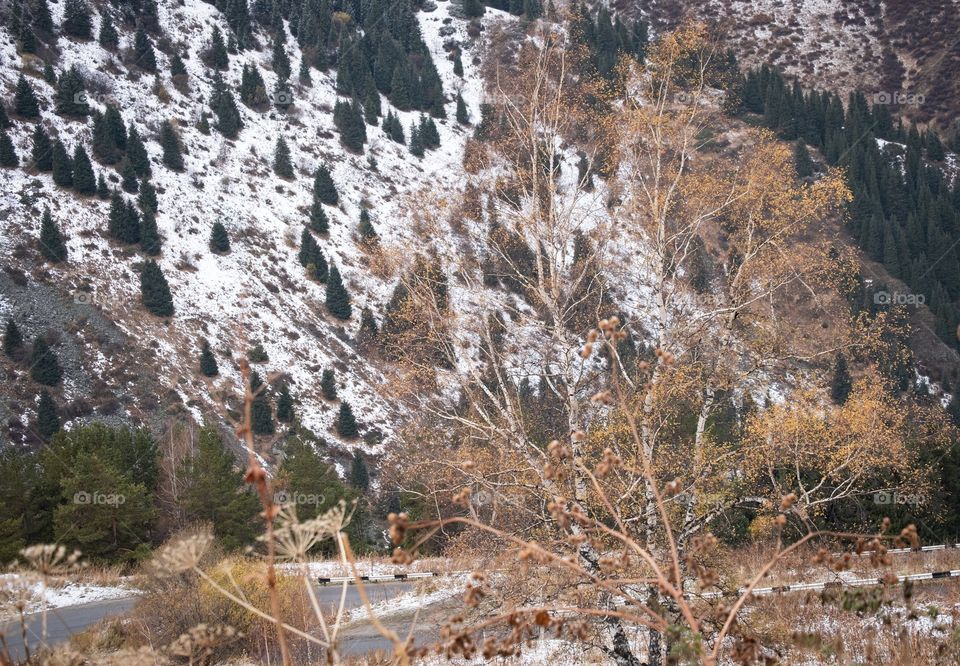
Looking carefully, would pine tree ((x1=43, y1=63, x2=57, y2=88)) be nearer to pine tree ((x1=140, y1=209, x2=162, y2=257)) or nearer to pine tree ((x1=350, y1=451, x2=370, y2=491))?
pine tree ((x1=140, y1=209, x2=162, y2=257))

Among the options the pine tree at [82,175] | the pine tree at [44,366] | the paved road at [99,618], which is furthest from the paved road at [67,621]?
the pine tree at [82,175]

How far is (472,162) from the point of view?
1163 cm

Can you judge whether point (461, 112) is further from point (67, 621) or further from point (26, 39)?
point (67, 621)

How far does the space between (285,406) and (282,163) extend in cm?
2833

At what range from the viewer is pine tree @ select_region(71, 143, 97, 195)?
49938 millimetres

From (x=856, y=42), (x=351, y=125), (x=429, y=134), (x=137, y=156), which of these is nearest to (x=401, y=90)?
(x=429, y=134)

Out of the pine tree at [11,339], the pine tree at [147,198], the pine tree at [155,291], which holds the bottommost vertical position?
the pine tree at [11,339]

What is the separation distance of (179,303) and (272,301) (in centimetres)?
651

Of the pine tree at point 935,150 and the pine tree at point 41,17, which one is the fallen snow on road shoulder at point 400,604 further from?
the pine tree at point 935,150

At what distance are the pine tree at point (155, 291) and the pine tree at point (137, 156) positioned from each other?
12.3 m

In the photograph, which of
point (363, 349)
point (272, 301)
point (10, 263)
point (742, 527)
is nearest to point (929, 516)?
point (742, 527)

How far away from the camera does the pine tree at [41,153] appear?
50.0 meters

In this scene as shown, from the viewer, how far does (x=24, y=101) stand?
52938 mm

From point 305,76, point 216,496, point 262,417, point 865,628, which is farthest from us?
point 305,76
